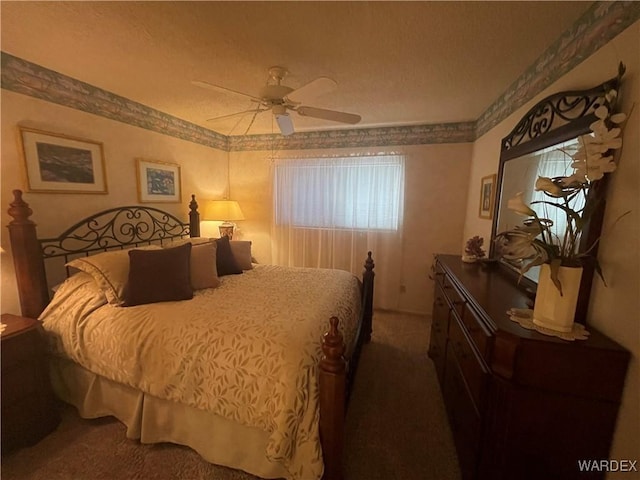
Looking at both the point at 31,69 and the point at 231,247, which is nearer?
the point at 31,69

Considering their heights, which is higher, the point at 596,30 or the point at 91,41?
the point at 91,41

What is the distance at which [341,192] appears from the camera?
3.70m

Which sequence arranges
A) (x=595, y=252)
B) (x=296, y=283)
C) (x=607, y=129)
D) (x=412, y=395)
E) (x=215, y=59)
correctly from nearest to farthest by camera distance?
(x=607, y=129), (x=595, y=252), (x=215, y=59), (x=412, y=395), (x=296, y=283)

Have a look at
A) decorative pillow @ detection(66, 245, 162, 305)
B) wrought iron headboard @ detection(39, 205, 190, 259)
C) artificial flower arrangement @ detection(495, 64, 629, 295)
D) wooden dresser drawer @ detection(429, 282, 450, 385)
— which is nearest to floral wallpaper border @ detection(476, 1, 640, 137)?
artificial flower arrangement @ detection(495, 64, 629, 295)

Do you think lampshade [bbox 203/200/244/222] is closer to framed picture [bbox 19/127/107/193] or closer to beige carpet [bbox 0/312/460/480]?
framed picture [bbox 19/127/107/193]

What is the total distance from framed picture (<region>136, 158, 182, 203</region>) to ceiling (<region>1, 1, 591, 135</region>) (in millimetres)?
706

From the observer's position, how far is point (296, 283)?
93.0 inches

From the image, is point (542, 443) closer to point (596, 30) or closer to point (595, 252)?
point (595, 252)

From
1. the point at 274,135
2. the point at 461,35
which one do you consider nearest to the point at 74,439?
the point at 461,35

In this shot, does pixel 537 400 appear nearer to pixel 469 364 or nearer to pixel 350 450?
pixel 469 364

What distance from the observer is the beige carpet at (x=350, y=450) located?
148 centimetres

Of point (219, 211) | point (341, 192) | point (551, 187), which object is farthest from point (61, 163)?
point (551, 187)

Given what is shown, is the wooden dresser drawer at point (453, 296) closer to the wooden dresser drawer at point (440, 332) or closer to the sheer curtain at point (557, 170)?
the wooden dresser drawer at point (440, 332)

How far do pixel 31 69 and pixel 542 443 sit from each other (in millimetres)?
3799
